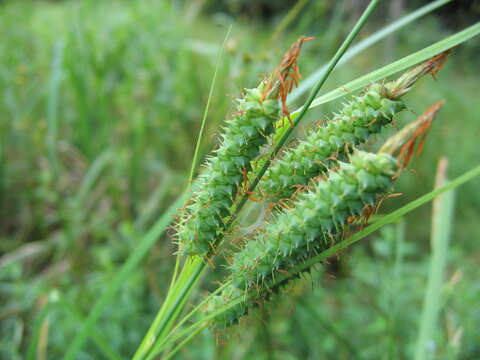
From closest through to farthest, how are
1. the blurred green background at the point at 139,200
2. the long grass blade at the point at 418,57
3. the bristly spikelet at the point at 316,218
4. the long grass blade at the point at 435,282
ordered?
the bristly spikelet at the point at 316,218
the long grass blade at the point at 418,57
the long grass blade at the point at 435,282
the blurred green background at the point at 139,200

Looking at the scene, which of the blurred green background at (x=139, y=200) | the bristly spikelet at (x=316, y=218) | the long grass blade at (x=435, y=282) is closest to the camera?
the bristly spikelet at (x=316, y=218)

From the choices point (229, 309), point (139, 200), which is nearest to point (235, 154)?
point (229, 309)

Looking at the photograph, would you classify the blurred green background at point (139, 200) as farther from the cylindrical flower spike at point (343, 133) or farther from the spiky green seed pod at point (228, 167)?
the cylindrical flower spike at point (343, 133)

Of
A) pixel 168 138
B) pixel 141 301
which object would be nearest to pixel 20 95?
pixel 168 138

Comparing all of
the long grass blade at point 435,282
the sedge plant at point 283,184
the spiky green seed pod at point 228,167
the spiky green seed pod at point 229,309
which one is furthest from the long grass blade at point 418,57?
the long grass blade at point 435,282

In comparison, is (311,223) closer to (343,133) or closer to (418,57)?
(343,133)

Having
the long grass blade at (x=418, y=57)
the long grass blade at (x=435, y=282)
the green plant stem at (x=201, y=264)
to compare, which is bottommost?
the long grass blade at (x=435, y=282)

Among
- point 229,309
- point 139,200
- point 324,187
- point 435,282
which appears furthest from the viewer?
point 139,200
